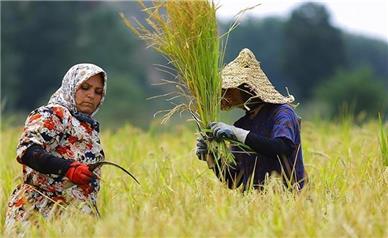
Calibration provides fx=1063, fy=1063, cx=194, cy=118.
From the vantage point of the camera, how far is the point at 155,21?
5.20m

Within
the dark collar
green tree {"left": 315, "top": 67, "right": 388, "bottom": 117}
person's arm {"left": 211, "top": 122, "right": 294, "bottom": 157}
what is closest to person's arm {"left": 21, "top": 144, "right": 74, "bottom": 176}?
the dark collar

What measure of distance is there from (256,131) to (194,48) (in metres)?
0.51

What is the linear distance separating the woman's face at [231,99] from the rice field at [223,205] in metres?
0.40

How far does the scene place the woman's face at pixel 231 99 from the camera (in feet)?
17.0

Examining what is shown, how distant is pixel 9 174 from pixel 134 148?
1.47m

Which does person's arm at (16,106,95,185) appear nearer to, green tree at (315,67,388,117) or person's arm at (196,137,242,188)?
person's arm at (196,137,242,188)

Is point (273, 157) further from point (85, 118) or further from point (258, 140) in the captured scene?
point (85, 118)

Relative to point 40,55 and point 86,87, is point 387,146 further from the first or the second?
point 40,55

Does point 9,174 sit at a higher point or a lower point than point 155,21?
lower

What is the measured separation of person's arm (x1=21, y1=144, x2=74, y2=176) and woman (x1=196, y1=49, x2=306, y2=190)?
0.76m

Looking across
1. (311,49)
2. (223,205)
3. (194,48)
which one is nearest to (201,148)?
(194,48)

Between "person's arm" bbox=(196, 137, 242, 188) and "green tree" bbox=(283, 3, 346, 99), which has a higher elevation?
"person's arm" bbox=(196, 137, 242, 188)

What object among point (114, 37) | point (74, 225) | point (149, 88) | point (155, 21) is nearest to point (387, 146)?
point (155, 21)

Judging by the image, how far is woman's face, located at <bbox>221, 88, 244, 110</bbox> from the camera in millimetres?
5188
